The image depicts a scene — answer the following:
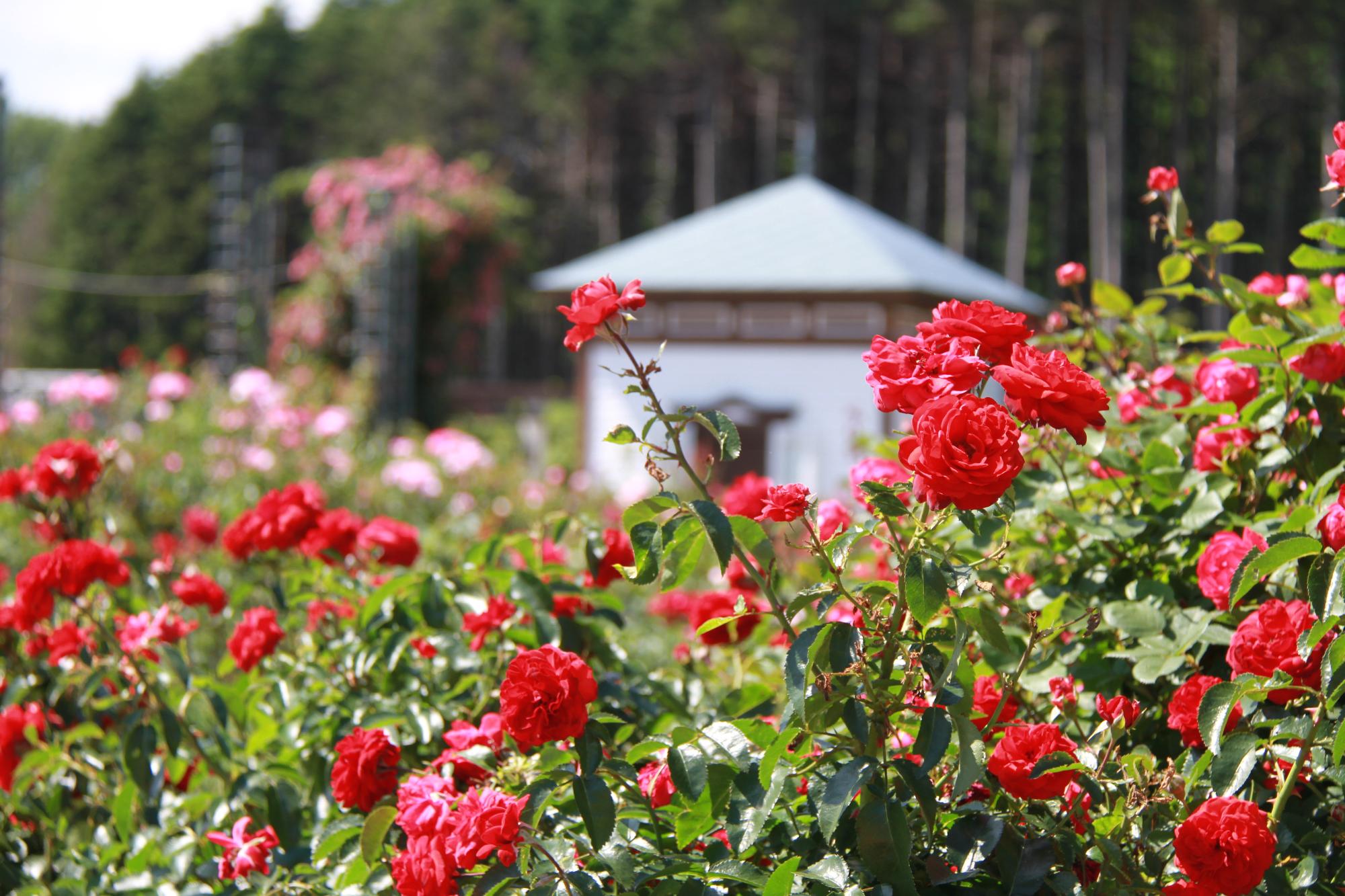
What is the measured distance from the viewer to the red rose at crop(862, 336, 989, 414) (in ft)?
3.49

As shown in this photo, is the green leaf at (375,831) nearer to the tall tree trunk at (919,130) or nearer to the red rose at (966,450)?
the red rose at (966,450)

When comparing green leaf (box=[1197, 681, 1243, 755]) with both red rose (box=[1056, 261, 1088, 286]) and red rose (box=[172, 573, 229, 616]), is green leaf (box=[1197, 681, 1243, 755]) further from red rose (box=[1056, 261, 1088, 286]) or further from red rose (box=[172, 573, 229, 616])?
red rose (box=[172, 573, 229, 616])

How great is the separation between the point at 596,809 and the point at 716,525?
299 mm

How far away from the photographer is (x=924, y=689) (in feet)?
3.87

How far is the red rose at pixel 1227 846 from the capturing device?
106 centimetres

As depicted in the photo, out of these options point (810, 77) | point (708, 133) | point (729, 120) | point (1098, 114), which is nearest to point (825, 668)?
A: point (1098, 114)

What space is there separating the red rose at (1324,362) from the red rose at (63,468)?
1.86m

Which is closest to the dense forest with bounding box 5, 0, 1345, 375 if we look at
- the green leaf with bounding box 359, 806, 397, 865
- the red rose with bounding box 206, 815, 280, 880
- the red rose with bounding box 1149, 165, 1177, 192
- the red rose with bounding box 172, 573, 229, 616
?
the red rose with bounding box 172, 573, 229, 616

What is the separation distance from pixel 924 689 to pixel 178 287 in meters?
30.8

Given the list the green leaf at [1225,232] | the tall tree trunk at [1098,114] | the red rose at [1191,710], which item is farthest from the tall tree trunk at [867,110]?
the red rose at [1191,710]

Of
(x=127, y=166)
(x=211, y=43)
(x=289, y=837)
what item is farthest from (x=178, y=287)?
(x=289, y=837)

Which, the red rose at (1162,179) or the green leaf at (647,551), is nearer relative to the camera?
the green leaf at (647,551)

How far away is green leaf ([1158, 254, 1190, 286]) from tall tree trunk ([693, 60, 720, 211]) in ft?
95.8

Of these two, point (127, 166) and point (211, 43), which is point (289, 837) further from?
point (211, 43)
